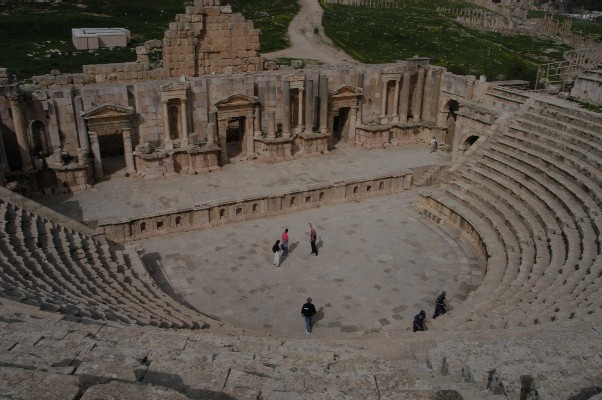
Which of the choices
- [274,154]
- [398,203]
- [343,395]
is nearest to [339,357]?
[343,395]

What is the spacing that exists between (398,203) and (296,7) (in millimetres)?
54865

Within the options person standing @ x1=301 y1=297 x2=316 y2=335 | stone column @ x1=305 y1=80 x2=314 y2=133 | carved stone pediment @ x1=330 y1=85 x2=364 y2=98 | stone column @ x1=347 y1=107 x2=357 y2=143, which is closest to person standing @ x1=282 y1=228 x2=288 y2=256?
person standing @ x1=301 y1=297 x2=316 y2=335

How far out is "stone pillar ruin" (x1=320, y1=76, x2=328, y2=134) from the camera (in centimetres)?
2588

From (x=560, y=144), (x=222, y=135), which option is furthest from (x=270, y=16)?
(x=560, y=144)

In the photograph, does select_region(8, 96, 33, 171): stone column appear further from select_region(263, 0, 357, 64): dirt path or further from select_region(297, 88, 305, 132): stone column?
select_region(263, 0, 357, 64): dirt path

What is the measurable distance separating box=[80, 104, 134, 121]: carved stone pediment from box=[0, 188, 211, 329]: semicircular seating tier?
19.1 ft

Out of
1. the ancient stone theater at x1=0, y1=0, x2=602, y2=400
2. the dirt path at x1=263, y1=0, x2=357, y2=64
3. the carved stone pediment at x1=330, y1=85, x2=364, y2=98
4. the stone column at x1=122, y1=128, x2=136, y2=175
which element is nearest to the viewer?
the ancient stone theater at x1=0, y1=0, x2=602, y2=400

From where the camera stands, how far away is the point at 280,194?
20.4 metres

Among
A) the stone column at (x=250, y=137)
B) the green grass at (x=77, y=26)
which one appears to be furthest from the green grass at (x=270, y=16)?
the stone column at (x=250, y=137)

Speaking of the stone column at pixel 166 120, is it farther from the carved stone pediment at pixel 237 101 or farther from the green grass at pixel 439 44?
the green grass at pixel 439 44

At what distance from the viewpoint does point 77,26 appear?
164ft

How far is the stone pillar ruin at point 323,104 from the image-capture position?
25875 millimetres

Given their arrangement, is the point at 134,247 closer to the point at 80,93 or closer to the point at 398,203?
the point at 80,93

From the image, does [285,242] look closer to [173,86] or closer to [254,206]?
[254,206]
